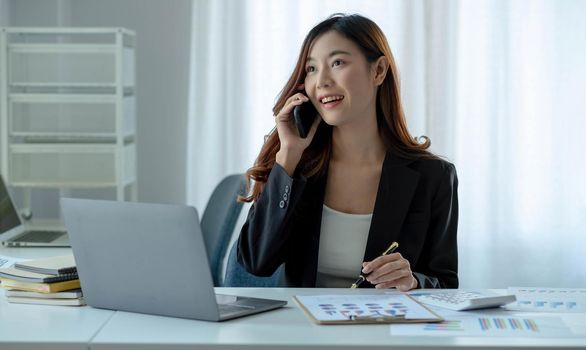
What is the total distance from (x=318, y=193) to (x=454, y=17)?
234cm

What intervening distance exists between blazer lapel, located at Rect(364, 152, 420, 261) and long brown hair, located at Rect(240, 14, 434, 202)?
7cm

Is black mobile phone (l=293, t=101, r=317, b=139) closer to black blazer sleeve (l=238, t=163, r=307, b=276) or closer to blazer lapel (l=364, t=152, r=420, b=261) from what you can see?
black blazer sleeve (l=238, t=163, r=307, b=276)

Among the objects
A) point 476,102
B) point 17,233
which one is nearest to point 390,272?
point 17,233

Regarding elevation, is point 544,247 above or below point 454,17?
below

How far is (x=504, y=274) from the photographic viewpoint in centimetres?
456

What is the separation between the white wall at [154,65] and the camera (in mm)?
4453

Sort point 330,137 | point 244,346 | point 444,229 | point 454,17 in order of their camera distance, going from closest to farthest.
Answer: point 244,346
point 444,229
point 330,137
point 454,17

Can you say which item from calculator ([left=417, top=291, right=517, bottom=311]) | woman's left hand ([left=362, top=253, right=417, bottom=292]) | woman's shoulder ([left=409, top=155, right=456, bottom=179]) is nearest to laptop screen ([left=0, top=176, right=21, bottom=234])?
woman's shoulder ([left=409, top=155, right=456, bottom=179])

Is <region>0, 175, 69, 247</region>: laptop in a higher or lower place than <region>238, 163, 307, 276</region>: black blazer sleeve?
lower

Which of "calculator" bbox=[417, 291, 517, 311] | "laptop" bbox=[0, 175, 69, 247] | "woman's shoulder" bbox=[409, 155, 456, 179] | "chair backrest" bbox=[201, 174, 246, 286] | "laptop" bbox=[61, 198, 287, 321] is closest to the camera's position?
"laptop" bbox=[61, 198, 287, 321]

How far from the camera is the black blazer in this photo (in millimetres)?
2322

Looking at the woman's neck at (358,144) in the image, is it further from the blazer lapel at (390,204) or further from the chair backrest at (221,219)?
the chair backrest at (221,219)

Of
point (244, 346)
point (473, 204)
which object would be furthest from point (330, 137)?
point (473, 204)

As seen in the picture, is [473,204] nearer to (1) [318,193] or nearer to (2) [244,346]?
(1) [318,193]
